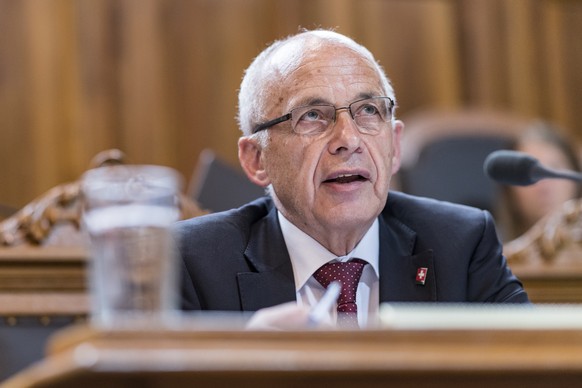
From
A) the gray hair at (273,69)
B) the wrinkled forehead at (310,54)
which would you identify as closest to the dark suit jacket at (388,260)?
the gray hair at (273,69)

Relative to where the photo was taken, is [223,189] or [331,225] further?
[223,189]

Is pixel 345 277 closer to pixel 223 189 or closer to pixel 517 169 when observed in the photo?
pixel 517 169

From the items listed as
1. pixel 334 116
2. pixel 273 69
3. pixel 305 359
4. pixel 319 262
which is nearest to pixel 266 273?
pixel 319 262

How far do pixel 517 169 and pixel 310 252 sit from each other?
0.52m

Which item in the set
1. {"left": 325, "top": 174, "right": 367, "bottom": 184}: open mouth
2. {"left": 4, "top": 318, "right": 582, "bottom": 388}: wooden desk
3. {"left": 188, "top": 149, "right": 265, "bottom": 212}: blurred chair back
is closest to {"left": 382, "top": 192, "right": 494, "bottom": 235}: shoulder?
{"left": 325, "top": 174, "right": 367, "bottom": 184}: open mouth

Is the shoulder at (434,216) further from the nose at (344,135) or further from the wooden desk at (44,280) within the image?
the wooden desk at (44,280)

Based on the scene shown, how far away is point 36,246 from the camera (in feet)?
8.48

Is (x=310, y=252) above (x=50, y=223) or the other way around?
the other way around

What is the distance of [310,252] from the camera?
2461 millimetres

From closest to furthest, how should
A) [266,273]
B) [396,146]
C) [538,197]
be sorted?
[266,273] → [396,146] → [538,197]

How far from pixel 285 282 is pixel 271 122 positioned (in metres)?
0.41

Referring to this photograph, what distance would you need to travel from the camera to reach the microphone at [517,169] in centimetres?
240

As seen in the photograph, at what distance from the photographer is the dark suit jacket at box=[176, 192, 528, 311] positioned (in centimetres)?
229

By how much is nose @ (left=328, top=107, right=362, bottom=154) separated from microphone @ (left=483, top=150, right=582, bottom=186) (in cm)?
32
